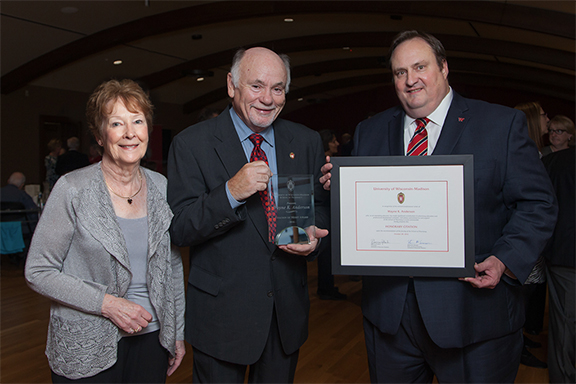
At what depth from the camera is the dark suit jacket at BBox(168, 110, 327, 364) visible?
1730mm

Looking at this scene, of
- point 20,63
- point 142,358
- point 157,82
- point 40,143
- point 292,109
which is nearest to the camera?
point 142,358

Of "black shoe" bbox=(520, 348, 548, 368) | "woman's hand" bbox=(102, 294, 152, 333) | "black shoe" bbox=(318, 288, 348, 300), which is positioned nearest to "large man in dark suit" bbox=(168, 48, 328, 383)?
"woman's hand" bbox=(102, 294, 152, 333)

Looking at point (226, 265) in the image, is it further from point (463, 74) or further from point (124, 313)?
point (463, 74)

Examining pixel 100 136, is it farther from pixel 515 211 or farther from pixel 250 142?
pixel 515 211

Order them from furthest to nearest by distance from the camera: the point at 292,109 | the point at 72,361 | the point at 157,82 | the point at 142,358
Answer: the point at 292,109 < the point at 157,82 < the point at 142,358 < the point at 72,361

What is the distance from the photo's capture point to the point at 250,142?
188 cm

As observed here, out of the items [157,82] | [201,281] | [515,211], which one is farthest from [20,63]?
[515,211]

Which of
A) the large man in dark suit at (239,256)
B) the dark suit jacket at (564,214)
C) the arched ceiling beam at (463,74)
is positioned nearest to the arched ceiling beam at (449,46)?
the arched ceiling beam at (463,74)

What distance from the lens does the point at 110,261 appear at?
1.60m

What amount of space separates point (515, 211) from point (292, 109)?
17.7 meters

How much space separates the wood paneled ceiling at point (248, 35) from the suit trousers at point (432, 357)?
21.2 feet

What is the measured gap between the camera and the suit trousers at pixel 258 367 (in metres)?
1.76

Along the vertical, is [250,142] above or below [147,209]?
above
